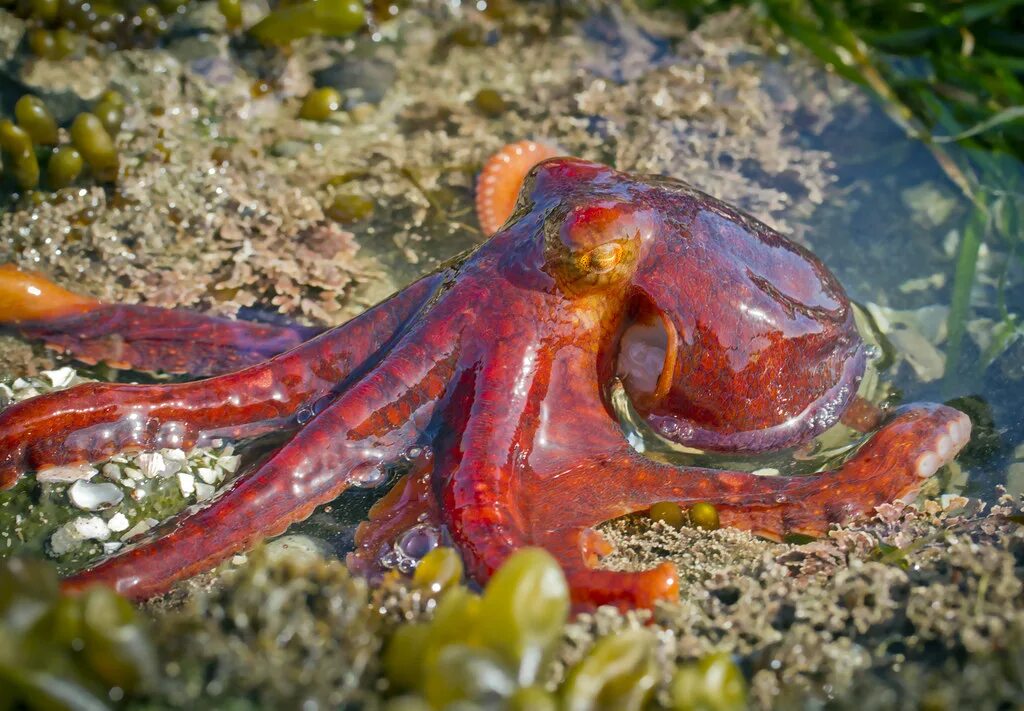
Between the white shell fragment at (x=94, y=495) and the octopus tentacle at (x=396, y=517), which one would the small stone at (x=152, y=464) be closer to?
the white shell fragment at (x=94, y=495)

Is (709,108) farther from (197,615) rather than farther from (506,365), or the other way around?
(197,615)

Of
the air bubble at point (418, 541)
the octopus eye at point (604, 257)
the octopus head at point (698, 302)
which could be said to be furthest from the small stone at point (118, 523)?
the octopus eye at point (604, 257)

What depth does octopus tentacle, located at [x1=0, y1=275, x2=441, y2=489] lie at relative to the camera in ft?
10.7

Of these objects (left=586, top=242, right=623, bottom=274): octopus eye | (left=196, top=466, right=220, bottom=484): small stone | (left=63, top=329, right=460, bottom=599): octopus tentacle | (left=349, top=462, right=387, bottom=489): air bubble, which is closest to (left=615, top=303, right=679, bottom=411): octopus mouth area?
(left=586, top=242, right=623, bottom=274): octopus eye

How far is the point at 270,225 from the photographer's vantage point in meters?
4.88

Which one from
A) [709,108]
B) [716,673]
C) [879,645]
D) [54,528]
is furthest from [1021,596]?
[709,108]

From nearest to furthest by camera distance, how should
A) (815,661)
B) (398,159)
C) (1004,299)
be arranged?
(815,661)
(1004,299)
(398,159)

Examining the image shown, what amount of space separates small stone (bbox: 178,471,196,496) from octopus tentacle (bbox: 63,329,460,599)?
313 mm

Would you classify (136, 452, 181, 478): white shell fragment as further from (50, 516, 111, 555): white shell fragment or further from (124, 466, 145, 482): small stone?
(50, 516, 111, 555): white shell fragment

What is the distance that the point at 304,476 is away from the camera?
10.2ft

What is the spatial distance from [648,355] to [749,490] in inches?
24.2

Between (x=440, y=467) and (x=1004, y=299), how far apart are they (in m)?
3.25

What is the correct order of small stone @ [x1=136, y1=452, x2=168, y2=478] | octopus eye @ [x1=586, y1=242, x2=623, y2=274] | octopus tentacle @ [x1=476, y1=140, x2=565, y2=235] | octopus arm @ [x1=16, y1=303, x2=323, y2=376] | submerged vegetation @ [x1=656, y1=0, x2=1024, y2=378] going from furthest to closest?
submerged vegetation @ [x1=656, y1=0, x2=1024, y2=378]
octopus tentacle @ [x1=476, y1=140, x2=565, y2=235]
octopus arm @ [x1=16, y1=303, x2=323, y2=376]
small stone @ [x1=136, y1=452, x2=168, y2=478]
octopus eye @ [x1=586, y1=242, x2=623, y2=274]

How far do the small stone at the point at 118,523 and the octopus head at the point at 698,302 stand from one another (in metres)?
1.83
